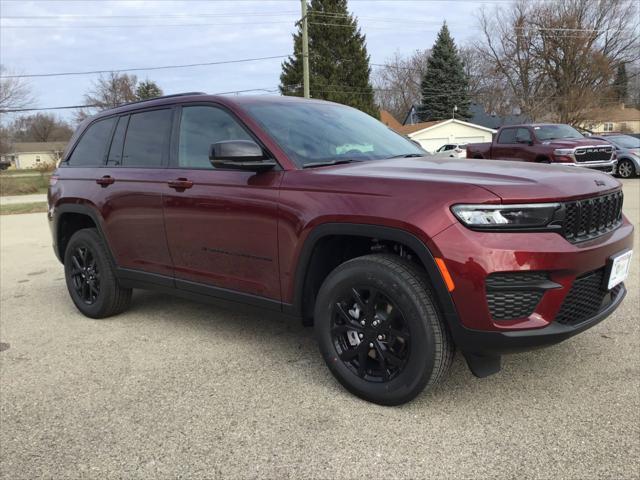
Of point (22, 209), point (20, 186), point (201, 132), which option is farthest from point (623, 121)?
point (201, 132)

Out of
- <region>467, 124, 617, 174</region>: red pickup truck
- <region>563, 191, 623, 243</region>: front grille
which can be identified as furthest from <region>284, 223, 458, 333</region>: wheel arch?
<region>467, 124, 617, 174</region>: red pickup truck

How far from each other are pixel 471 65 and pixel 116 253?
5940 centimetres

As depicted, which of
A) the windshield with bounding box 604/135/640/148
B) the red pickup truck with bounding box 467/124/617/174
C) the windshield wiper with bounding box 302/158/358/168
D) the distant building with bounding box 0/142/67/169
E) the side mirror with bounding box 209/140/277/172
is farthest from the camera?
the distant building with bounding box 0/142/67/169

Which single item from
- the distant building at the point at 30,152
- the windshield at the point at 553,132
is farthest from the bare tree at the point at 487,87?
the distant building at the point at 30,152

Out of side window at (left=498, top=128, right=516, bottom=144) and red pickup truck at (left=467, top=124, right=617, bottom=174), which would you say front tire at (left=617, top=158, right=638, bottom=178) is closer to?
red pickup truck at (left=467, top=124, right=617, bottom=174)

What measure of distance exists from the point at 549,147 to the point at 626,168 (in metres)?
6.10

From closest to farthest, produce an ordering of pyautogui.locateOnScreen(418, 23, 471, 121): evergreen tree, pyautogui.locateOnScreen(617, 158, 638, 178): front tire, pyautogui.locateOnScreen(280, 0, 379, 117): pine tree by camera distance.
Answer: pyautogui.locateOnScreen(617, 158, 638, 178): front tire → pyautogui.locateOnScreen(280, 0, 379, 117): pine tree → pyautogui.locateOnScreen(418, 23, 471, 121): evergreen tree

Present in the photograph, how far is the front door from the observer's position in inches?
128

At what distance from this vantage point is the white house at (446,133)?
46.0 metres

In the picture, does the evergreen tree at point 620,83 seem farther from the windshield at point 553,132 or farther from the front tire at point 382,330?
the front tire at point 382,330

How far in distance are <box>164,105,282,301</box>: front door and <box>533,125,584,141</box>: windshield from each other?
1209 centimetres

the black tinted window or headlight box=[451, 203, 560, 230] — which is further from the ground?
the black tinted window

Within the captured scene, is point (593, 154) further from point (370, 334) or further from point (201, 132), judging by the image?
point (370, 334)

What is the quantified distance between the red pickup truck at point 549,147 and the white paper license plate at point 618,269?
10702 mm
